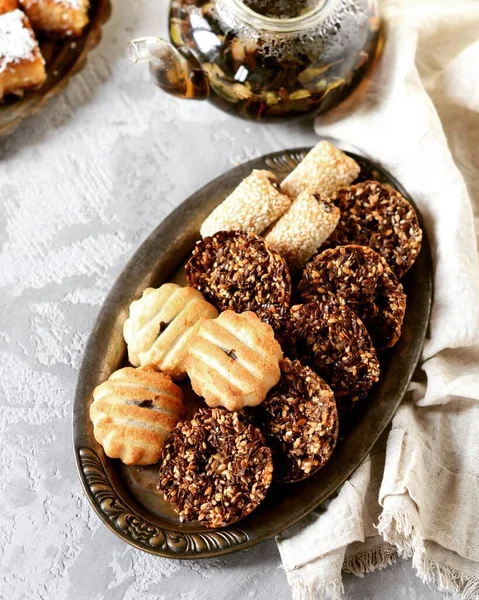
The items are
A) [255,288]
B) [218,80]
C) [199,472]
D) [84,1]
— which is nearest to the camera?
[199,472]

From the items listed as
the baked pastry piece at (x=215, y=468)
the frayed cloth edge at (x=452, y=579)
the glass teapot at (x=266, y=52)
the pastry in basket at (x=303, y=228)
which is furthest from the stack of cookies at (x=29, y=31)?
the frayed cloth edge at (x=452, y=579)

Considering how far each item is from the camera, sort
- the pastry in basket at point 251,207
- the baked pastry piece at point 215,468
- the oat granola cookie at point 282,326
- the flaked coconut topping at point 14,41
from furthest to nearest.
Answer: the flaked coconut topping at point 14,41 → the pastry in basket at point 251,207 → the oat granola cookie at point 282,326 → the baked pastry piece at point 215,468

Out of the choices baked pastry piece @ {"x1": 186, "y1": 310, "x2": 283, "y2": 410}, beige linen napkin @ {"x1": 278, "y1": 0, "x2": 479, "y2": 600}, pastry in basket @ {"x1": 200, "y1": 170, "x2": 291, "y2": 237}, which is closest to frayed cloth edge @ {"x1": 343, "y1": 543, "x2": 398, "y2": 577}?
beige linen napkin @ {"x1": 278, "y1": 0, "x2": 479, "y2": 600}

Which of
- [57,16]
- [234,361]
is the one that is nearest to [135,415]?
[234,361]

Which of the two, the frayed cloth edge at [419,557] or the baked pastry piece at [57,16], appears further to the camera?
the baked pastry piece at [57,16]

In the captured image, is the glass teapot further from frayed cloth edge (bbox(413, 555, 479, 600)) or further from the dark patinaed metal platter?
frayed cloth edge (bbox(413, 555, 479, 600))

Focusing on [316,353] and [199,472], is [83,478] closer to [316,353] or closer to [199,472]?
[199,472]

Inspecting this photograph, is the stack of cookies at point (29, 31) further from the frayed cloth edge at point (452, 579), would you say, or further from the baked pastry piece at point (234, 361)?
the frayed cloth edge at point (452, 579)

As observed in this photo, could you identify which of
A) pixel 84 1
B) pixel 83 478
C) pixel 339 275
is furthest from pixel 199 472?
pixel 84 1
